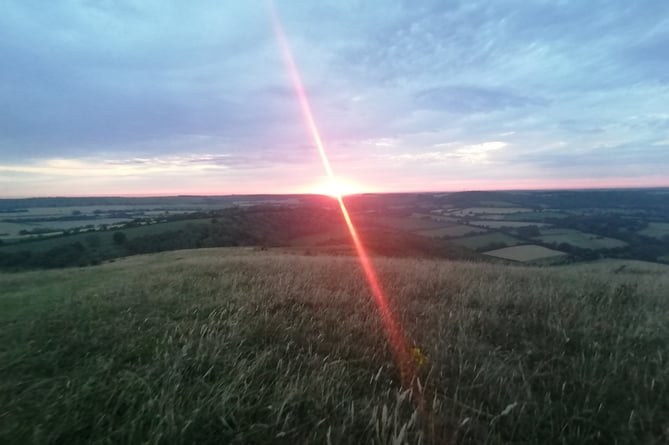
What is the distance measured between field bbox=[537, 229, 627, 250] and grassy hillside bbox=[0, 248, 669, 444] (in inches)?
1777

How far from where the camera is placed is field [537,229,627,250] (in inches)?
1674

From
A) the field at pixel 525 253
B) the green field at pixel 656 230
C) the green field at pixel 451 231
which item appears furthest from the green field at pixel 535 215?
the field at pixel 525 253

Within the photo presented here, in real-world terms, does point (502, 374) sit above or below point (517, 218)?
above

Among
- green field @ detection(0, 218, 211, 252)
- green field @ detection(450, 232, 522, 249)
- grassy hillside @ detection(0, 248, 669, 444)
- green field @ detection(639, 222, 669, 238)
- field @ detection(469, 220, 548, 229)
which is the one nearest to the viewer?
grassy hillside @ detection(0, 248, 669, 444)

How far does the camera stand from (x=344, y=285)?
25.5 feet

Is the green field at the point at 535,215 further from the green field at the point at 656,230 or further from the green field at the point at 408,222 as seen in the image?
the green field at the point at 408,222

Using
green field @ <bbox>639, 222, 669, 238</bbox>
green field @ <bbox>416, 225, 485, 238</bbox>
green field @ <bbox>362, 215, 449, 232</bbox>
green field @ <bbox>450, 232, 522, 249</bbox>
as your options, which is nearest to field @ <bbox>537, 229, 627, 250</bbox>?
green field @ <bbox>450, 232, 522, 249</bbox>

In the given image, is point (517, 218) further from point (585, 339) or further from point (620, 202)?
point (585, 339)

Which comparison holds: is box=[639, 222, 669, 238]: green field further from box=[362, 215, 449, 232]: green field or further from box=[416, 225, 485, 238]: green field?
box=[362, 215, 449, 232]: green field

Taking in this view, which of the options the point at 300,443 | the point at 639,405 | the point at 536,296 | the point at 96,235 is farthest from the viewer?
the point at 96,235

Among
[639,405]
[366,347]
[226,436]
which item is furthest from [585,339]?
[226,436]

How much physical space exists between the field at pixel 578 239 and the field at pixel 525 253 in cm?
519

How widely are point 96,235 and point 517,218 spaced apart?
73.3 m

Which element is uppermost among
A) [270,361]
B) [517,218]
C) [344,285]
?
[270,361]
